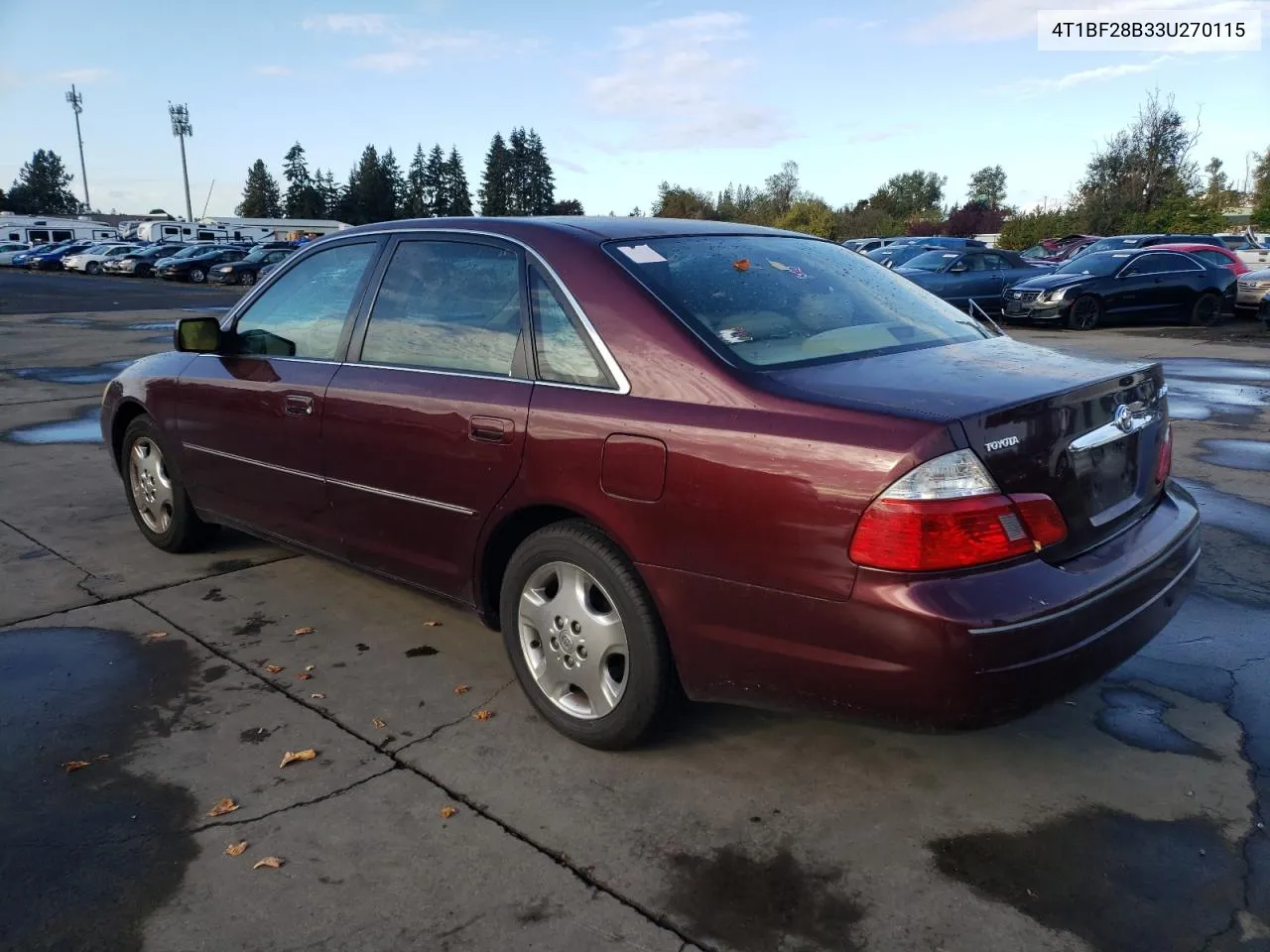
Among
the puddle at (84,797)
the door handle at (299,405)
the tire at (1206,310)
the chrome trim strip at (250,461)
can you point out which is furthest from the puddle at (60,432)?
the tire at (1206,310)

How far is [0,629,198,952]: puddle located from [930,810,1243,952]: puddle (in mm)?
2122

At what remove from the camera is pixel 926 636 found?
245 cm

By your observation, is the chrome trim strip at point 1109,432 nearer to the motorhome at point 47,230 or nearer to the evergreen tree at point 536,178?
the motorhome at point 47,230

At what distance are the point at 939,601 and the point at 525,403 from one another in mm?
1462

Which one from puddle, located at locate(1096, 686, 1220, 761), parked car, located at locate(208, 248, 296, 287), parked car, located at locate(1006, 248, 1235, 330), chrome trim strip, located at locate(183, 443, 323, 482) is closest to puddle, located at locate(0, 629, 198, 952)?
chrome trim strip, located at locate(183, 443, 323, 482)

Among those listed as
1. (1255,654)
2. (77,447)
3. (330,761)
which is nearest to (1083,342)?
(1255,654)

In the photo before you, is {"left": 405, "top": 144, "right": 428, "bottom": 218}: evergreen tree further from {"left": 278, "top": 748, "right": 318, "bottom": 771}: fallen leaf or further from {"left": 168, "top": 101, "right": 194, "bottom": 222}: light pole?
{"left": 278, "top": 748, "right": 318, "bottom": 771}: fallen leaf

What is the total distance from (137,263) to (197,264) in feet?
22.7

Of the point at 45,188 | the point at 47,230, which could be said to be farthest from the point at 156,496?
the point at 45,188

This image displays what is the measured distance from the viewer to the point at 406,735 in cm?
340

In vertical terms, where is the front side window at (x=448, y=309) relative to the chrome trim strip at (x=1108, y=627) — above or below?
above

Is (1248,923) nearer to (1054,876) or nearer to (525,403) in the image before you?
(1054,876)

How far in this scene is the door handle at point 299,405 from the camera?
13.2ft

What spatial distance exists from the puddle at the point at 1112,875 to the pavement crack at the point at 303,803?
168 cm
